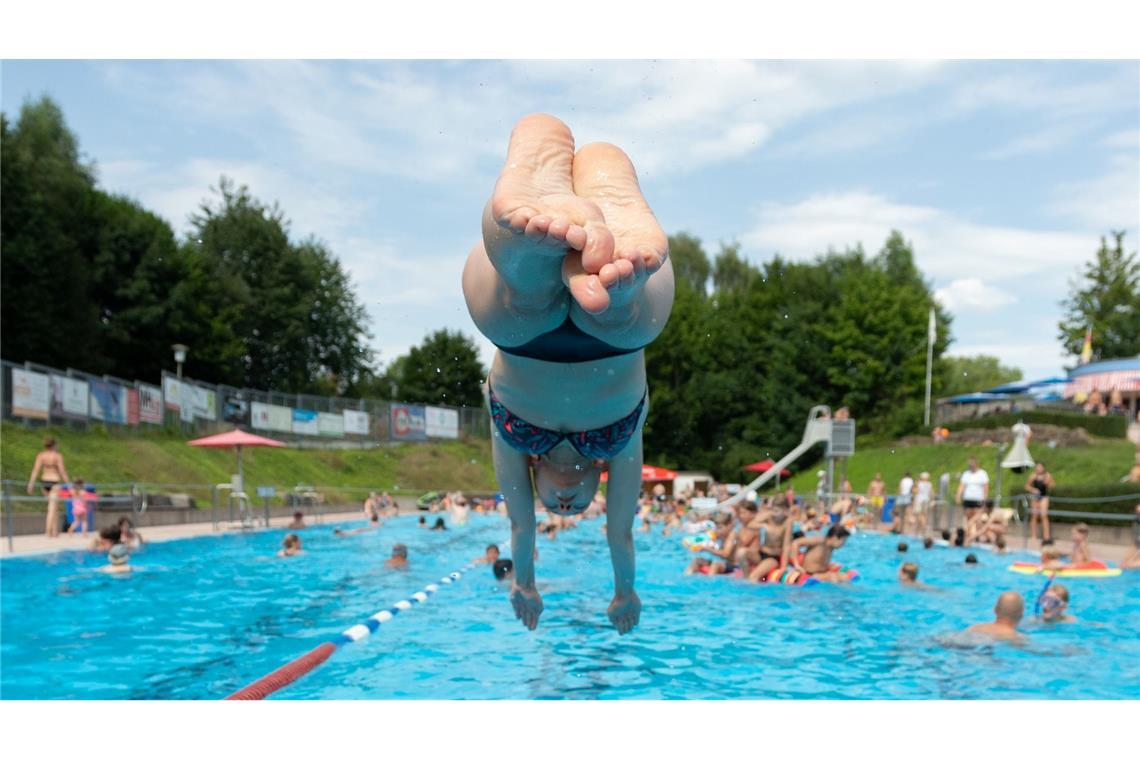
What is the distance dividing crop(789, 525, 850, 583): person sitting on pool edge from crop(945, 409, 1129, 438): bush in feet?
80.4

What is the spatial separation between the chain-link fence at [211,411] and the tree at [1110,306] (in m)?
39.2

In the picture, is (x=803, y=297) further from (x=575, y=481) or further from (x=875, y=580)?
(x=575, y=481)

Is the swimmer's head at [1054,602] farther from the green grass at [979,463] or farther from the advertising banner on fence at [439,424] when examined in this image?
the advertising banner on fence at [439,424]

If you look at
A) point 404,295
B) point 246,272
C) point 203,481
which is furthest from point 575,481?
point 246,272

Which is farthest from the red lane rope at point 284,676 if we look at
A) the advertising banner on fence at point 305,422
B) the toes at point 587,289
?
the advertising banner on fence at point 305,422

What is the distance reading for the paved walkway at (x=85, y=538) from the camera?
47.3ft

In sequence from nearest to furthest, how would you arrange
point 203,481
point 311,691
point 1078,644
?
point 311,691 → point 1078,644 → point 203,481

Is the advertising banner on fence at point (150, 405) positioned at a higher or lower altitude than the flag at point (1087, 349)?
lower

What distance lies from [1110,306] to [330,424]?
47395 millimetres

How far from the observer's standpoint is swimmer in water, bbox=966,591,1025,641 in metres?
10.3

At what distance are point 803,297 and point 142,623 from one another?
50634 mm

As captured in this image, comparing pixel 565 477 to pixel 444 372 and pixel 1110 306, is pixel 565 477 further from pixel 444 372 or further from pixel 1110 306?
pixel 1110 306

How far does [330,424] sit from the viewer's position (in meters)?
39.3

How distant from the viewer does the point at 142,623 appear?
11.3m
